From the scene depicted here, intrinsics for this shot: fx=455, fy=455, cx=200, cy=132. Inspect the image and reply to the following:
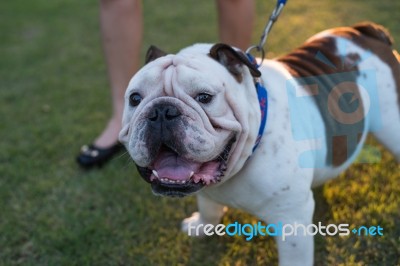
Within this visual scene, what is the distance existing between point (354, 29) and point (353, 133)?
54 cm

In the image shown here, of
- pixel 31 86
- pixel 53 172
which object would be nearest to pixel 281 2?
pixel 53 172

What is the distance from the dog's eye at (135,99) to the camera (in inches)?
66.1

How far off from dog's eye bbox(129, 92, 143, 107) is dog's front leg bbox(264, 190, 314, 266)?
26.7 inches

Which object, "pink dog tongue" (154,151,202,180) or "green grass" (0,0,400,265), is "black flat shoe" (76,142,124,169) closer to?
"green grass" (0,0,400,265)

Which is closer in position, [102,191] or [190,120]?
[190,120]

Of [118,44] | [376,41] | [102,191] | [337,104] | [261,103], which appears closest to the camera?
[261,103]

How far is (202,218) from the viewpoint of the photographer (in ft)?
7.75

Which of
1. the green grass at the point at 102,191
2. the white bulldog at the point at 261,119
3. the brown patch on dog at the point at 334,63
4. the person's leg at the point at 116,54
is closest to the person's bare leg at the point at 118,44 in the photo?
the person's leg at the point at 116,54

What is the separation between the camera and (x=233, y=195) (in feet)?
6.07

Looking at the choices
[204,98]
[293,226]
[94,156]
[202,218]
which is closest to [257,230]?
[202,218]

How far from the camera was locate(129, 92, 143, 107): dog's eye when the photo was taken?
5.51 ft

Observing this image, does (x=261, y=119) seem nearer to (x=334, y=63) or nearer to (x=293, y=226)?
(x=293, y=226)

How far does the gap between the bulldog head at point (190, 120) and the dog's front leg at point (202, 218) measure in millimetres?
586

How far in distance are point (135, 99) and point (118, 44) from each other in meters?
1.45
